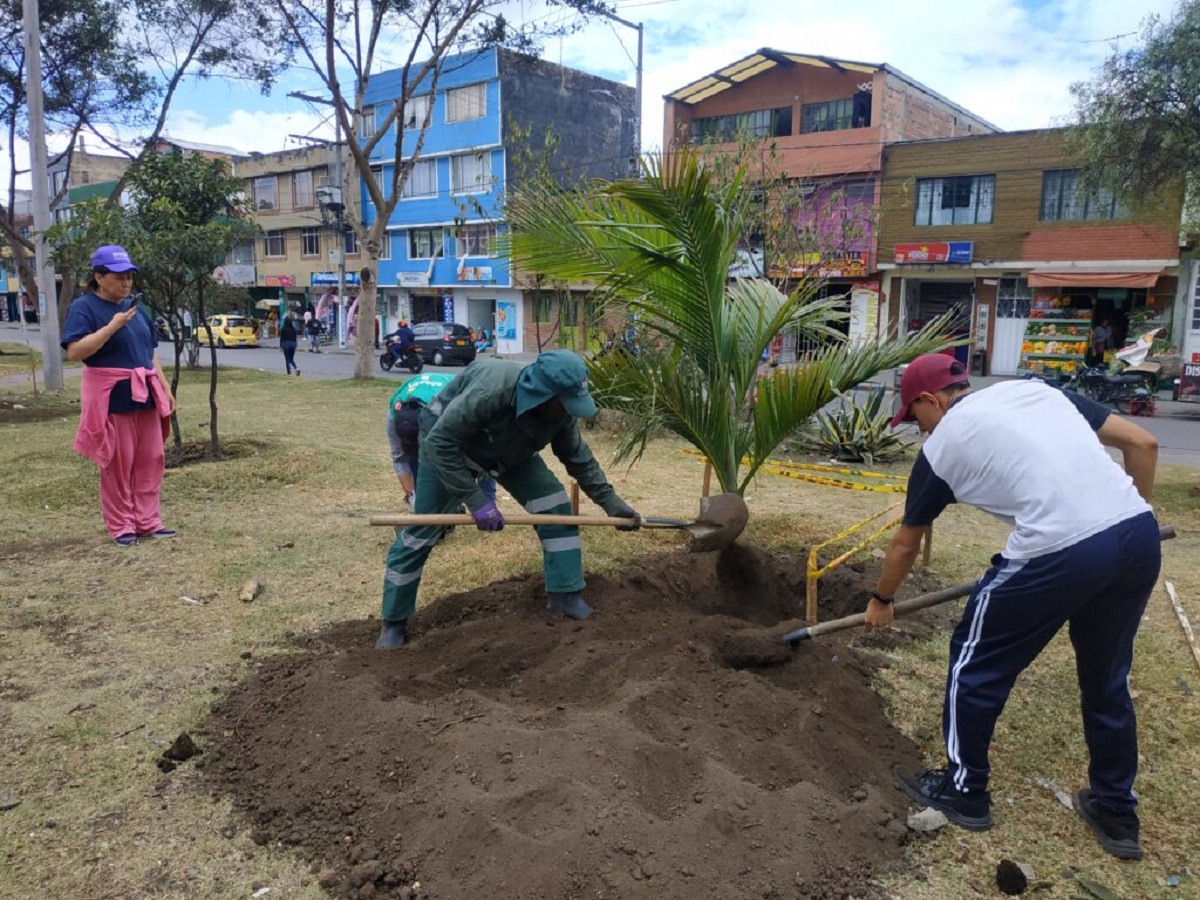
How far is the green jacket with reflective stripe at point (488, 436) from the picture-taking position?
3828 millimetres

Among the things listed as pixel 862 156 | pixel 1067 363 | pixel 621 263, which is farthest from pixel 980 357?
pixel 621 263

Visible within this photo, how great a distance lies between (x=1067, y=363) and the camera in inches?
795

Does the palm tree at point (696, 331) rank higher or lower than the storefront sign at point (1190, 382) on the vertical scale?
higher

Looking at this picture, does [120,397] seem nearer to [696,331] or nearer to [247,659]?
[247,659]

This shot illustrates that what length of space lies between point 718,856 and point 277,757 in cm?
163

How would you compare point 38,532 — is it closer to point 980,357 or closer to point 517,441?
point 517,441

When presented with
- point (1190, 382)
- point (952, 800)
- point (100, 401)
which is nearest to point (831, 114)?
point (1190, 382)

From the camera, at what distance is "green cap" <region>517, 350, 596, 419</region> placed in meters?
3.62

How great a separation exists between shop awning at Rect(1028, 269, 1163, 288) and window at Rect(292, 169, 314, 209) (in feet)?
105

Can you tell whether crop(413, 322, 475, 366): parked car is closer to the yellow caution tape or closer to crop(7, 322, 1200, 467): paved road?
crop(7, 322, 1200, 467): paved road

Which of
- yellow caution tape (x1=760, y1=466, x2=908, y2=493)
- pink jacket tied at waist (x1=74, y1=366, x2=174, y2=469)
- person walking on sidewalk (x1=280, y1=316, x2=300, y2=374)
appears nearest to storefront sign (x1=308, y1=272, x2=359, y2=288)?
person walking on sidewalk (x1=280, y1=316, x2=300, y2=374)

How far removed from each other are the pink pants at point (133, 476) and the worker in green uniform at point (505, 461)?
2.66m

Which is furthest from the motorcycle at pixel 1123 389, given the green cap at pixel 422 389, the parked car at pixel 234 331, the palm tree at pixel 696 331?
the parked car at pixel 234 331

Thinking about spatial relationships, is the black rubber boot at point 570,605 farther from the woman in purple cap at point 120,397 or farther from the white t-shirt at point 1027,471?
the woman in purple cap at point 120,397
